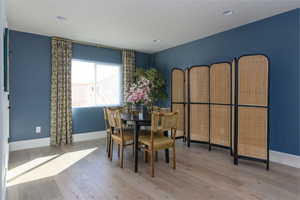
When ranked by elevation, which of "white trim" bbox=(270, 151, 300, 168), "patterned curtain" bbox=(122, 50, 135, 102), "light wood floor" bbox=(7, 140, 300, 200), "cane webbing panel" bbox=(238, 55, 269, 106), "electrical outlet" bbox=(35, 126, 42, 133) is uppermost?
"patterned curtain" bbox=(122, 50, 135, 102)

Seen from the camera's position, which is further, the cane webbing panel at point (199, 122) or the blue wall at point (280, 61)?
the cane webbing panel at point (199, 122)

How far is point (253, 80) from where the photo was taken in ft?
9.50

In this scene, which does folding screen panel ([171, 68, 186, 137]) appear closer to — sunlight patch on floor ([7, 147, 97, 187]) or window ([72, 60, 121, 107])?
window ([72, 60, 121, 107])

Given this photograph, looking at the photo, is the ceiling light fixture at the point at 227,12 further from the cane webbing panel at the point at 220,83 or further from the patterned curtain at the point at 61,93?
the patterned curtain at the point at 61,93

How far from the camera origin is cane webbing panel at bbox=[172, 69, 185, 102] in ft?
14.4

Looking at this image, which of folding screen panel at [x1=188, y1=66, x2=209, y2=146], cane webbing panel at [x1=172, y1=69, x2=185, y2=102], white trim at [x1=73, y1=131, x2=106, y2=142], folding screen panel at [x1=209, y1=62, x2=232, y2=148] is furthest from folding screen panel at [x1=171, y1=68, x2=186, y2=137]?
white trim at [x1=73, y1=131, x2=106, y2=142]

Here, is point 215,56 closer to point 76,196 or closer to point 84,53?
point 84,53

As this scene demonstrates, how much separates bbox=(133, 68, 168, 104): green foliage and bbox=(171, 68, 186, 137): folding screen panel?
2.65ft

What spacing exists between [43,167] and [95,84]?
8.45 ft

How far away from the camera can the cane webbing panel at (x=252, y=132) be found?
2.83 metres

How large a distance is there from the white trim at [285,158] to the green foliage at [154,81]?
9.67 ft

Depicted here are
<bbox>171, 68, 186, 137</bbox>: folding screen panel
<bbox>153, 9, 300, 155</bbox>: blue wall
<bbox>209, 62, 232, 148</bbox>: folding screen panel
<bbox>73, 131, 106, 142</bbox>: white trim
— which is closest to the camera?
<bbox>153, 9, 300, 155</bbox>: blue wall

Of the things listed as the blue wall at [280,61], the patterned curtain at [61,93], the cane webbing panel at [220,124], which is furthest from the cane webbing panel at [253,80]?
the patterned curtain at [61,93]

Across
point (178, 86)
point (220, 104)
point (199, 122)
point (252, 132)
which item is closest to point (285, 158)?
point (252, 132)
